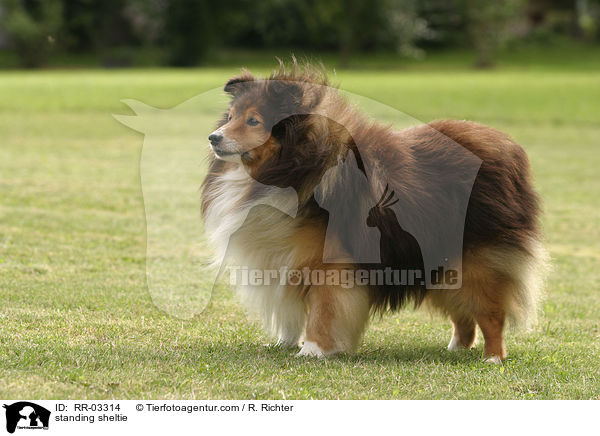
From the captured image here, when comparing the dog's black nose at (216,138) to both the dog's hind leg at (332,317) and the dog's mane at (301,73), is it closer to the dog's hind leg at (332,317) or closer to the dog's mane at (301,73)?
the dog's mane at (301,73)

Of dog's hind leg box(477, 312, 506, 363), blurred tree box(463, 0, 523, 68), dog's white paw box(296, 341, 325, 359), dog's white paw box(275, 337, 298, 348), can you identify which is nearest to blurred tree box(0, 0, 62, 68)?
blurred tree box(463, 0, 523, 68)

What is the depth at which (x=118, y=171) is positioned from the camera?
43.9ft

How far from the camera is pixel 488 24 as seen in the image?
49125mm

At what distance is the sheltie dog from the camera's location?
4758 mm

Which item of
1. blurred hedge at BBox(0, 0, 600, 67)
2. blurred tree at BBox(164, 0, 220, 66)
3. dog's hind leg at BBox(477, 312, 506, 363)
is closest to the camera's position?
dog's hind leg at BBox(477, 312, 506, 363)

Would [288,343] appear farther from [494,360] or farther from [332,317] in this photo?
[494,360]

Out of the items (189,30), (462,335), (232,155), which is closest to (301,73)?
(232,155)

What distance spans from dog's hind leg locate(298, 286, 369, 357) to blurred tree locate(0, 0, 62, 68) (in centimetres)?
4179

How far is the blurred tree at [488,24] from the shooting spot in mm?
48750

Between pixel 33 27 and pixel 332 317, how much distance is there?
4357cm
